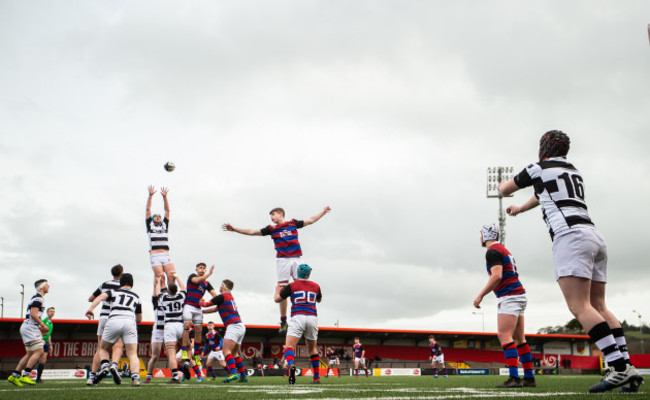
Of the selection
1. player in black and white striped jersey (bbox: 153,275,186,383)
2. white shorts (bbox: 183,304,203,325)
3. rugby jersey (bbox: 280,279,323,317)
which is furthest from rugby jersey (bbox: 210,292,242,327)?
rugby jersey (bbox: 280,279,323,317)

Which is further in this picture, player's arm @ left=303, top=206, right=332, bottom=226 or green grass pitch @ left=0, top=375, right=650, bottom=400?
player's arm @ left=303, top=206, right=332, bottom=226

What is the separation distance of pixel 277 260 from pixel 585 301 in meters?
7.91

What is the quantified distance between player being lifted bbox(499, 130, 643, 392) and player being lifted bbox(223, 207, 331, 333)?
6.66 metres

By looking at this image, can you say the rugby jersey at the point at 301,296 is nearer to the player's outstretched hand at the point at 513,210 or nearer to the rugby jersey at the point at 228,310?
the rugby jersey at the point at 228,310

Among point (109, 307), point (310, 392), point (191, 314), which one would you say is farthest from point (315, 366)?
point (109, 307)

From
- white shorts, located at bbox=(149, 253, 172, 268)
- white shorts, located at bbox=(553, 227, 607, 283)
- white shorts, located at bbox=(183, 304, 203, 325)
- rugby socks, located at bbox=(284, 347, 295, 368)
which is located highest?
white shorts, located at bbox=(149, 253, 172, 268)

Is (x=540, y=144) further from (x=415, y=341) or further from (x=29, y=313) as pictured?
(x=415, y=341)

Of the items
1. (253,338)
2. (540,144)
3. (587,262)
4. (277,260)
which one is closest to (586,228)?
(587,262)

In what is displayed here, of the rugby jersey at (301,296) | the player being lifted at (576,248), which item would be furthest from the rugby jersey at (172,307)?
the player being lifted at (576,248)

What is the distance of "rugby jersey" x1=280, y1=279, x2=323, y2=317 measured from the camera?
921 centimetres

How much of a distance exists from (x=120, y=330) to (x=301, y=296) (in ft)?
11.5

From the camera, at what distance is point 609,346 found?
196 inches

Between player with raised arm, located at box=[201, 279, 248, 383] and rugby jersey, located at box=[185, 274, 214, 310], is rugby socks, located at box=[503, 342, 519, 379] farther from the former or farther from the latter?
rugby jersey, located at box=[185, 274, 214, 310]

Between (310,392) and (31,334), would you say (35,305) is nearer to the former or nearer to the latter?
(31,334)
